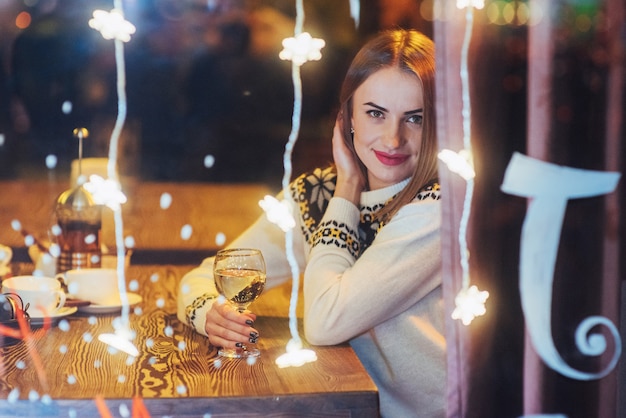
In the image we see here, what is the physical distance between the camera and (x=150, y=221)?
10.4ft

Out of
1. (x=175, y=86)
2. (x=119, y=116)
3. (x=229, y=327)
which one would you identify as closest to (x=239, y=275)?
(x=229, y=327)

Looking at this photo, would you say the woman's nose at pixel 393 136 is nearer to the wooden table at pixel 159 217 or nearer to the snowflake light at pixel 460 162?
the snowflake light at pixel 460 162

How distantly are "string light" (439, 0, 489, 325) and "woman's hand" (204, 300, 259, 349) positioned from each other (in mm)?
417

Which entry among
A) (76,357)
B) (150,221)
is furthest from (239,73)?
(76,357)

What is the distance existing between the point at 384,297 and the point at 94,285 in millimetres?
681

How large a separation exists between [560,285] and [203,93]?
4.95 m

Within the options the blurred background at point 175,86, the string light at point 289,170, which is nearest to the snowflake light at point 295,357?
the string light at point 289,170

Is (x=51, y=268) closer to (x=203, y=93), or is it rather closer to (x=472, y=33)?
(x=472, y=33)

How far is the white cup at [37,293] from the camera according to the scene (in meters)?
1.66

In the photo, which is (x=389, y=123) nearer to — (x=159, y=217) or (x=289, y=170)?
(x=289, y=170)

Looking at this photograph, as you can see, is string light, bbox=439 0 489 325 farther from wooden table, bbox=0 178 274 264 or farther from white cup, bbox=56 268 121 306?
wooden table, bbox=0 178 274 264

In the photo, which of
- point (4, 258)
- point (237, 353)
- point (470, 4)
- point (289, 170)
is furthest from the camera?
point (4, 258)

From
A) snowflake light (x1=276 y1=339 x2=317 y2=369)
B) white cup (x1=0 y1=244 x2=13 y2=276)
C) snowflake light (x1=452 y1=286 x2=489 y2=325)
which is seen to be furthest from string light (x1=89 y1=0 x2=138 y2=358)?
snowflake light (x1=452 y1=286 x2=489 y2=325)

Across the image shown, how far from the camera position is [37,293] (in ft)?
5.45
